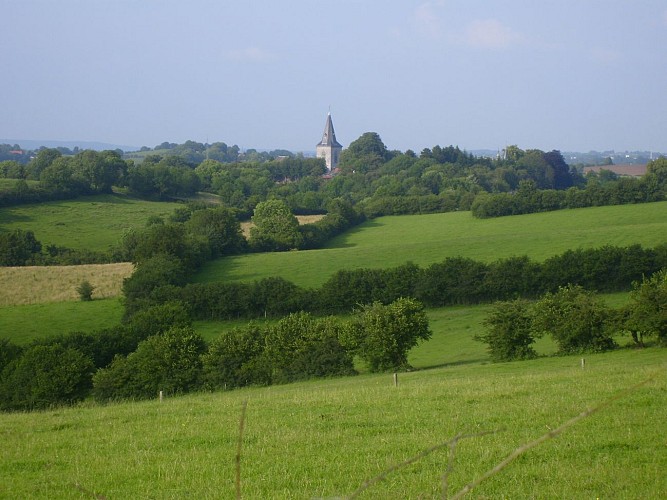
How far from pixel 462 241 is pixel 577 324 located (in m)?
38.6

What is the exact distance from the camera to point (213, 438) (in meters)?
12.2

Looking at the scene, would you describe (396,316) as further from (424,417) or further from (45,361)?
(424,417)

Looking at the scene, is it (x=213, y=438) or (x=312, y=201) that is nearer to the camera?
(x=213, y=438)

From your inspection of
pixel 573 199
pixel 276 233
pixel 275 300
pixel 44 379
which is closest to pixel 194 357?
pixel 44 379

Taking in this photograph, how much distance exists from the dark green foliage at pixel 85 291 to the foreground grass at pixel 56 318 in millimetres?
803

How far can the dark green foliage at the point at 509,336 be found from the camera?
34375 mm

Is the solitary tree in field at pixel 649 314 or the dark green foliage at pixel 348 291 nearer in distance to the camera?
the solitary tree in field at pixel 649 314

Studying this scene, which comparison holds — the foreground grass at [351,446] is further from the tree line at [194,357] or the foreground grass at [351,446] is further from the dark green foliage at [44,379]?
the tree line at [194,357]

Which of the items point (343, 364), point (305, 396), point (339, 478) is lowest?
point (343, 364)

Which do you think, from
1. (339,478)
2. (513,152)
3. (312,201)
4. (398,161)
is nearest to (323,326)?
(339,478)

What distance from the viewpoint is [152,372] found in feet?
103

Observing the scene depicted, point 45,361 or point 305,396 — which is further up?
point 305,396

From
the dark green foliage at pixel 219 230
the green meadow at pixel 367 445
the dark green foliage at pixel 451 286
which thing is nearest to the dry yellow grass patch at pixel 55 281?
the dark green foliage at pixel 219 230

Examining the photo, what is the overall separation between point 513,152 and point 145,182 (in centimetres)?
9329
